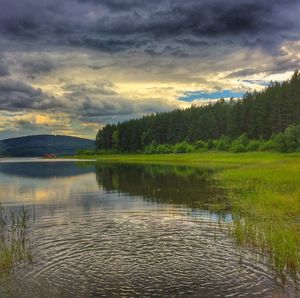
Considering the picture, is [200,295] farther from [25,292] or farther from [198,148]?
[198,148]

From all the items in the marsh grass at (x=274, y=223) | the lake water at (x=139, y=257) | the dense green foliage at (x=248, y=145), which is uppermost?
the dense green foliage at (x=248, y=145)

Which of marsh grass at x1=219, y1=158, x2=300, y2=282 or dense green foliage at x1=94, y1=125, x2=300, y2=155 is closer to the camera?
marsh grass at x1=219, y1=158, x2=300, y2=282

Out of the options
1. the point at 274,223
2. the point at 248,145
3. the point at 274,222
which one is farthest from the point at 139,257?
the point at 248,145

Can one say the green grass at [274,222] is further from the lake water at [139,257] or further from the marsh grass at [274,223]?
the lake water at [139,257]

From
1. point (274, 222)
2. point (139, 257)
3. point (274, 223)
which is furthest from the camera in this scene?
point (274, 222)

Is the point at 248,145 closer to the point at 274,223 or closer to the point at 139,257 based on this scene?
the point at 274,223

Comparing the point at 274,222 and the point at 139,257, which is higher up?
the point at 274,222

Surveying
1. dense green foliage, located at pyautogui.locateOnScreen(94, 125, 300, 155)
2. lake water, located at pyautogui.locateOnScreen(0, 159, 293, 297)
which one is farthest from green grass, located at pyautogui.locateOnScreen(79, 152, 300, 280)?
dense green foliage, located at pyautogui.locateOnScreen(94, 125, 300, 155)

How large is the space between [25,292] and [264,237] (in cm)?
1161

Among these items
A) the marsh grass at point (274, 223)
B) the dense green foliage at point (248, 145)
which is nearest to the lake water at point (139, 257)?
the marsh grass at point (274, 223)

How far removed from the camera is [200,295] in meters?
13.2

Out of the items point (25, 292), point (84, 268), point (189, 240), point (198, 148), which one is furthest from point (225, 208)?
point (198, 148)

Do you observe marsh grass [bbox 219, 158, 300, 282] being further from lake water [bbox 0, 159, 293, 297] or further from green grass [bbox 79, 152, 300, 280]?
lake water [bbox 0, 159, 293, 297]

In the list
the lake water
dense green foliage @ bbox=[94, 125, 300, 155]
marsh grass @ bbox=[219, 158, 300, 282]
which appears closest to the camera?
the lake water
